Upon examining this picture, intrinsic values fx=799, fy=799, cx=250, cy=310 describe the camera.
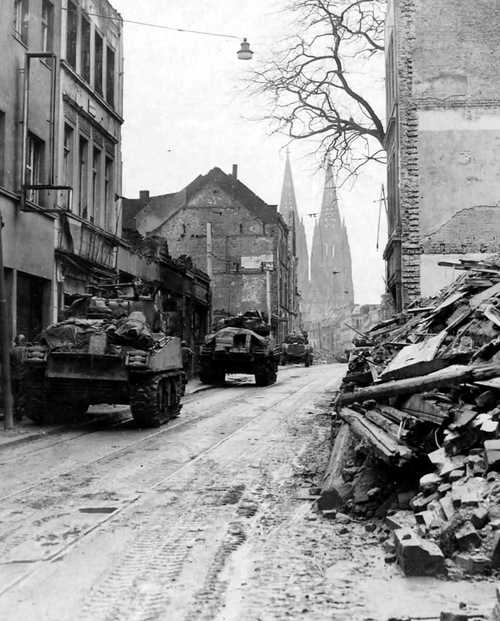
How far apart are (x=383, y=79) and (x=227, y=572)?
87.1ft

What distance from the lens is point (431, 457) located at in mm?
6473

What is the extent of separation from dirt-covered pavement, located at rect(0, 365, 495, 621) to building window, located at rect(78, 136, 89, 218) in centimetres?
1222

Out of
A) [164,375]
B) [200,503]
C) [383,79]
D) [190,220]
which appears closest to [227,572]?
[200,503]

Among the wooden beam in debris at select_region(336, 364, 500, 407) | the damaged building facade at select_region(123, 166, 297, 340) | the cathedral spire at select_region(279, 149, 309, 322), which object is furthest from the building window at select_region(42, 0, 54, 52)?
the cathedral spire at select_region(279, 149, 309, 322)

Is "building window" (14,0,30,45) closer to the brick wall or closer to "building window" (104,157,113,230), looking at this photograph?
"building window" (104,157,113,230)

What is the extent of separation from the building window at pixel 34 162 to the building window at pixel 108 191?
206 inches

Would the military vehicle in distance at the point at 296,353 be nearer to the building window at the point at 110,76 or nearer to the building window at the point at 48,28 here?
the building window at the point at 110,76

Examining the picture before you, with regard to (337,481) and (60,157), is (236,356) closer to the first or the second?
(60,157)

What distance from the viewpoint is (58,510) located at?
23.5ft

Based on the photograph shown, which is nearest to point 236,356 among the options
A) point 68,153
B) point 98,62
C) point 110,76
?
point 68,153

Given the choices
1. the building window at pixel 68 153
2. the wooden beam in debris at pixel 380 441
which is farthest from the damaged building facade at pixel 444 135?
the wooden beam in debris at pixel 380 441

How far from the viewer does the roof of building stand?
58594mm

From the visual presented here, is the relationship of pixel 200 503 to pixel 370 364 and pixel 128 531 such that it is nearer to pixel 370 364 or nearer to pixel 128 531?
pixel 128 531

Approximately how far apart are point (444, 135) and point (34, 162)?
1114cm
